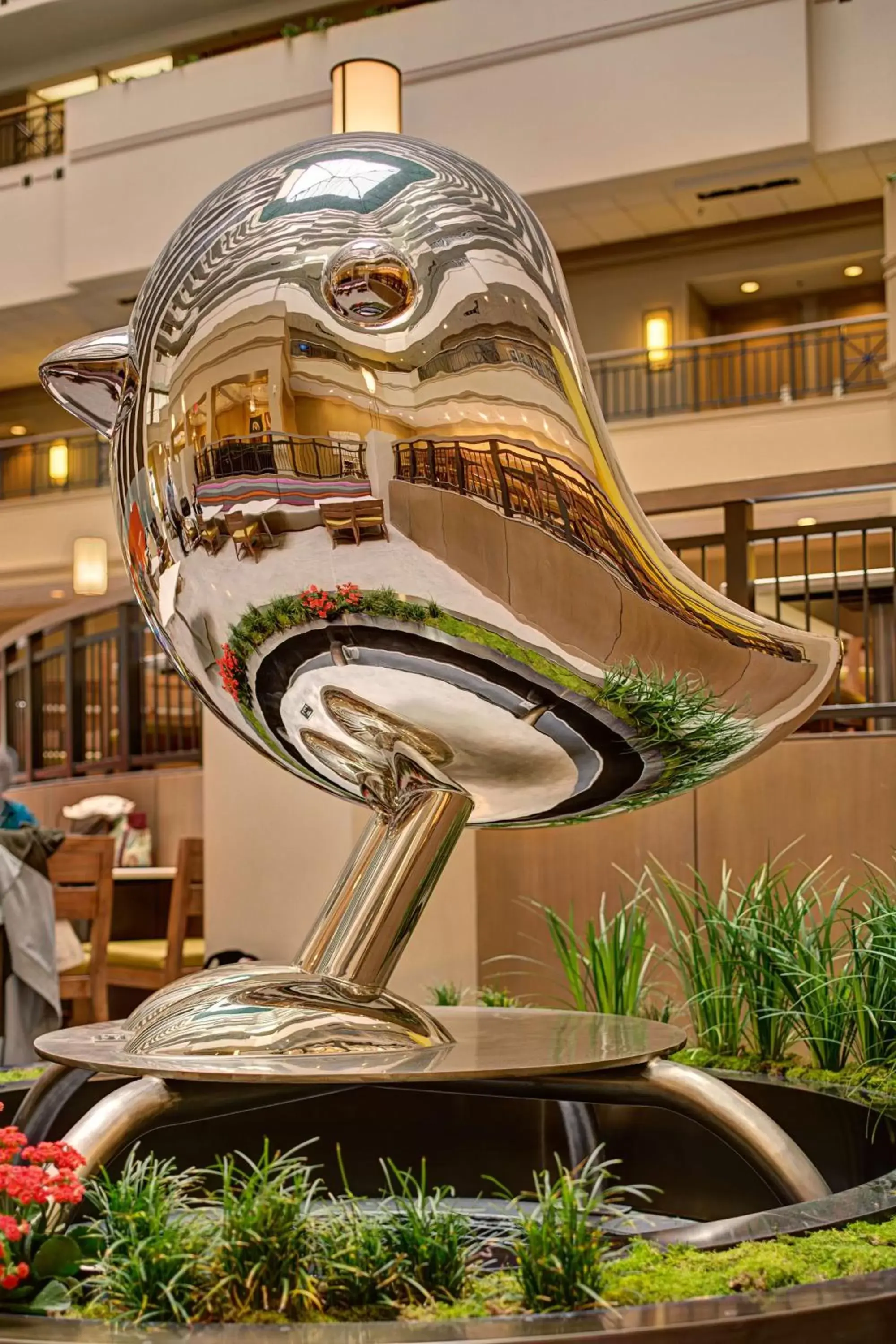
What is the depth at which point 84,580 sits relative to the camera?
8.19 metres

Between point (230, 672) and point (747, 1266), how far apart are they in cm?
77

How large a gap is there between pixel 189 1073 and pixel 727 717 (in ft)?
2.25

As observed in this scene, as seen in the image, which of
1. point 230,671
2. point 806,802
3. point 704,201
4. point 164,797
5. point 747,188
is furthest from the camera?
point 704,201

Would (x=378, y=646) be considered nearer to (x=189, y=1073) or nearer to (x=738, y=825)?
(x=189, y=1073)

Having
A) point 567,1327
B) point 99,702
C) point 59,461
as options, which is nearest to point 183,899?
point 99,702

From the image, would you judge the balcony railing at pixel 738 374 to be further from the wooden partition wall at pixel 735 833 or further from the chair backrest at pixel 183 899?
the wooden partition wall at pixel 735 833

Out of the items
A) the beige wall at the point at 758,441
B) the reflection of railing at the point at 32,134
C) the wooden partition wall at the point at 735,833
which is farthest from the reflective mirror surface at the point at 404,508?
the reflection of railing at the point at 32,134

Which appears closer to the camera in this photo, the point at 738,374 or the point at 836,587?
the point at 836,587

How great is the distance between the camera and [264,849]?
558 centimetres

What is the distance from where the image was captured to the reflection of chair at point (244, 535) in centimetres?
144

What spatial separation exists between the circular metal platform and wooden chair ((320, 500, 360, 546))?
518mm

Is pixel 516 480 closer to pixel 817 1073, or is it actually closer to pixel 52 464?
pixel 817 1073

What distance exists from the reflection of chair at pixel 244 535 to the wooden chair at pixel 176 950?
4.47 meters

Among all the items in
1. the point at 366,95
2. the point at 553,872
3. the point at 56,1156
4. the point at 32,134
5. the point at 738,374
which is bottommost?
the point at 553,872
